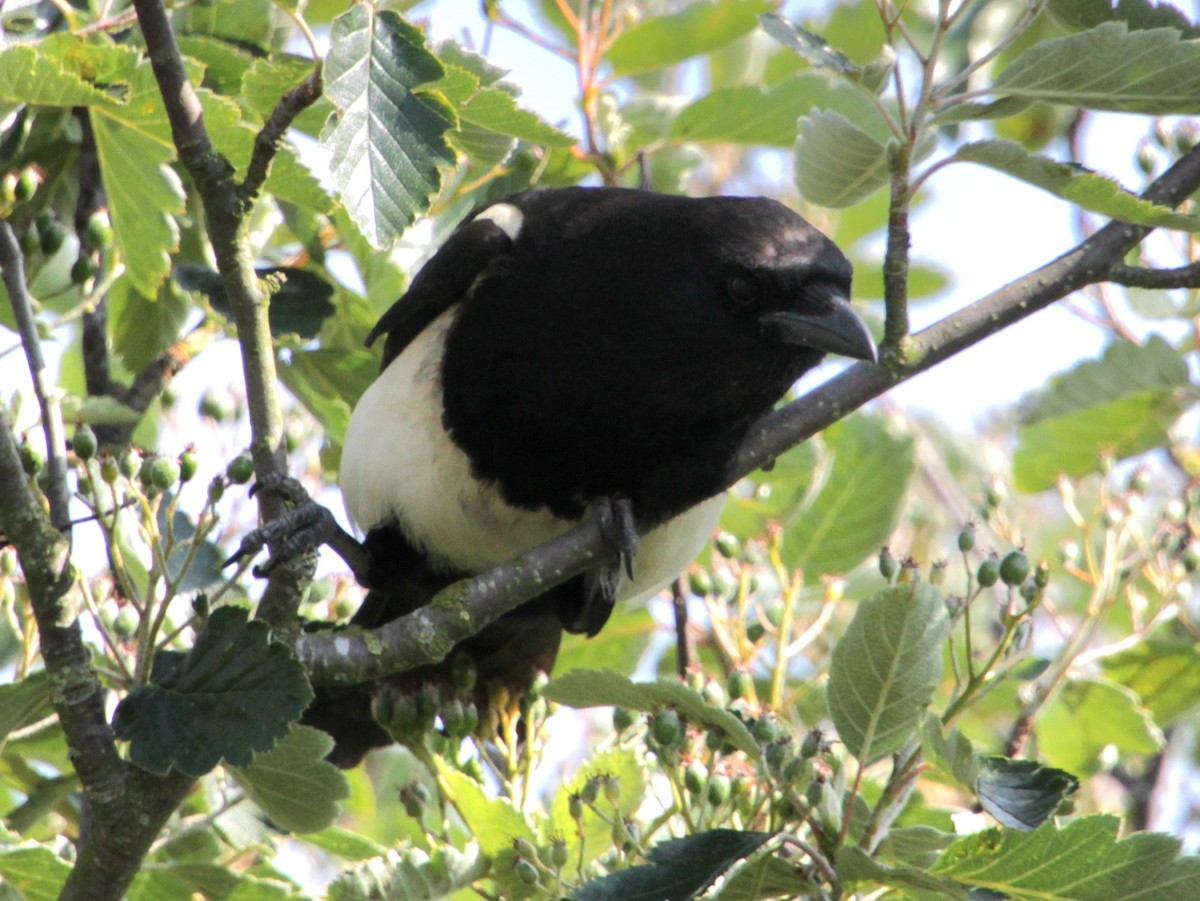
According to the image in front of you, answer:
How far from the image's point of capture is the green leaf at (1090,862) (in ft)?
8.47

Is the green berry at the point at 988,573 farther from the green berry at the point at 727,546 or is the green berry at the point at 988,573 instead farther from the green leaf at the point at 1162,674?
the green leaf at the point at 1162,674

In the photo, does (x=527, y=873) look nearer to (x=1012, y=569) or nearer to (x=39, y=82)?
(x=1012, y=569)

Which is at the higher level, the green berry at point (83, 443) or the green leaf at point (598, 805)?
the green berry at point (83, 443)

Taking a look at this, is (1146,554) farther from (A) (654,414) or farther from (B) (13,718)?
(B) (13,718)

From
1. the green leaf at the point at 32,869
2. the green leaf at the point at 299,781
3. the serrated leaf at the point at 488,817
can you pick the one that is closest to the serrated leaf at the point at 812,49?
the serrated leaf at the point at 488,817

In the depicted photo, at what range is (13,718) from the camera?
3.07 metres

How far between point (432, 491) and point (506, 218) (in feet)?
2.46

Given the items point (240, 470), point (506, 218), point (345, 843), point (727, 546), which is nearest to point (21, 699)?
point (240, 470)

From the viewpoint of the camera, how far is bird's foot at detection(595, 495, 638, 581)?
349 cm

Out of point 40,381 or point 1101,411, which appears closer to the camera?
point 40,381

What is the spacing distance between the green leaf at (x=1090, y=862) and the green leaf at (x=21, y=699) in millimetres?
1752

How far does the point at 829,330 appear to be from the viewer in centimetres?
343

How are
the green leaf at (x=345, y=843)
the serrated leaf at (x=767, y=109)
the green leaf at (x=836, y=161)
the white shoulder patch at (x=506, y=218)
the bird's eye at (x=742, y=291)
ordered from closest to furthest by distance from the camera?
the green leaf at (x=836, y=161), the green leaf at (x=345, y=843), the bird's eye at (x=742, y=291), the white shoulder patch at (x=506, y=218), the serrated leaf at (x=767, y=109)

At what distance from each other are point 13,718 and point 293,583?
0.61 m
